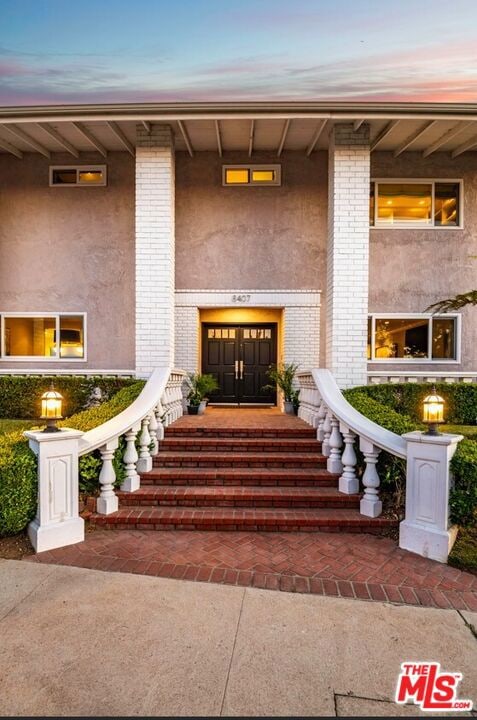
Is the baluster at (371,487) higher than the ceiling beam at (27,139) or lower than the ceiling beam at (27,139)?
lower

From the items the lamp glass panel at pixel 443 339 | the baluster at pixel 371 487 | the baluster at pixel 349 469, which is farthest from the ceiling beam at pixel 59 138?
the lamp glass panel at pixel 443 339

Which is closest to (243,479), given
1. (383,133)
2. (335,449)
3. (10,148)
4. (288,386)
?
(335,449)

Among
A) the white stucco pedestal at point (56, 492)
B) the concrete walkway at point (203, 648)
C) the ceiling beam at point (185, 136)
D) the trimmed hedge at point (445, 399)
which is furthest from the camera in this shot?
the ceiling beam at point (185, 136)

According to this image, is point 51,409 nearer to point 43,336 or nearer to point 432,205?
point 43,336

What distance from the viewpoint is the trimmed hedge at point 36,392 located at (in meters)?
8.03

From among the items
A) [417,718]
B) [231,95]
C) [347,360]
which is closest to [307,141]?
[231,95]

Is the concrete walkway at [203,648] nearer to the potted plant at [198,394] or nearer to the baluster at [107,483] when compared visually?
the baluster at [107,483]

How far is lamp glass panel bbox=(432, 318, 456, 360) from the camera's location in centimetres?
906

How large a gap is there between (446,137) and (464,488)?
793 centimetres

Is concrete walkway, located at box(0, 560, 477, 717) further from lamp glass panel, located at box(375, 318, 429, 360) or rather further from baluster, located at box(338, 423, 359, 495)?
lamp glass panel, located at box(375, 318, 429, 360)

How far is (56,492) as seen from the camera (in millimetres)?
3740

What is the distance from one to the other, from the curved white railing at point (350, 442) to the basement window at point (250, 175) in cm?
568

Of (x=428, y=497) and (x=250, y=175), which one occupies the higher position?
(x=250, y=175)

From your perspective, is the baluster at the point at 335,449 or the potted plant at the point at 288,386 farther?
the potted plant at the point at 288,386
